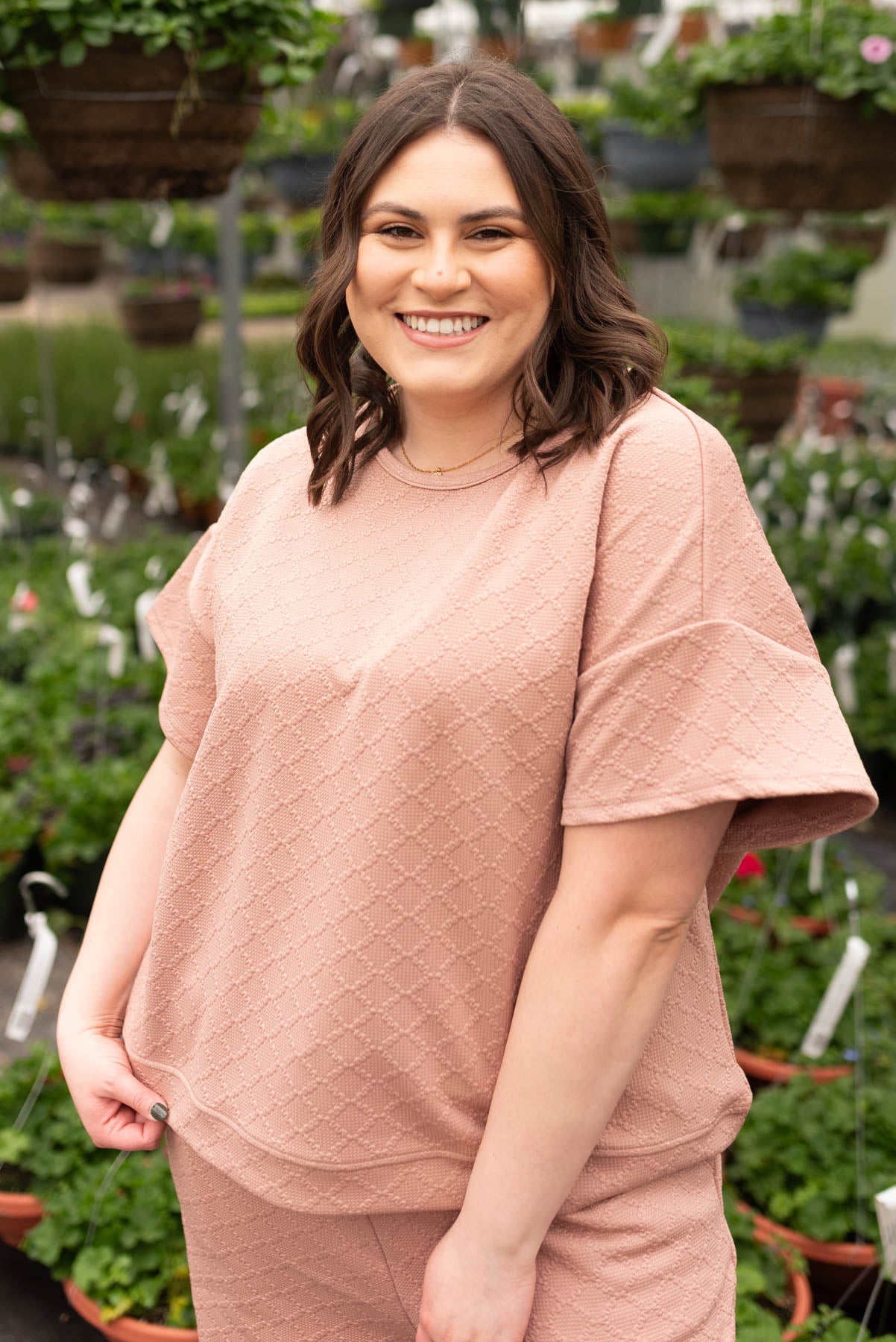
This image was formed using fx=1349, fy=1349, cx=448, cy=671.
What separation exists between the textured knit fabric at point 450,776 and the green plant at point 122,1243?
0.81 m

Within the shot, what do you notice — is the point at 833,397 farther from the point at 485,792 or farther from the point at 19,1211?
the point at 485,792

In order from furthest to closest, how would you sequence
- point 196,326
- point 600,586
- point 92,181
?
1. point 196,326
2. point 92,181
3. point 600,586

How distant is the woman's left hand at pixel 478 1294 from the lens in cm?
97

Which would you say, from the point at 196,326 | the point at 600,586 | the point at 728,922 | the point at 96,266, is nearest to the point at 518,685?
the point at 600,586

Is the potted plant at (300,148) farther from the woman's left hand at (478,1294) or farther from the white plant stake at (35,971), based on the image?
the woman's left hand at (478,1294)

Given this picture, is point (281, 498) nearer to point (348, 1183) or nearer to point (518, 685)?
point (518, 685)

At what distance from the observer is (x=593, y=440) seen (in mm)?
976

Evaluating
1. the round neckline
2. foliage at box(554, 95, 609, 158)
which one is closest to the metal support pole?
foliage at box(554, 95, 609, 158)

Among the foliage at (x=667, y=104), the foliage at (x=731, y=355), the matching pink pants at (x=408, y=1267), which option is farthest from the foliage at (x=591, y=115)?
the matching pink pants at (x=408, y=1267)

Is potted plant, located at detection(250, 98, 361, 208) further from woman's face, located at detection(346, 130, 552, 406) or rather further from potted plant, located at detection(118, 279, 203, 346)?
woman's face, located at detection(346, 130, 552, 406)

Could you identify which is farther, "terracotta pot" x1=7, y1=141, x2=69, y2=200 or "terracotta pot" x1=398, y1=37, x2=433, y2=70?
"terracotta pot" x1=398, y1=37, x2=433, y2=70

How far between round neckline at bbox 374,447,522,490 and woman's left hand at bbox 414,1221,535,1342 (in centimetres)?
56

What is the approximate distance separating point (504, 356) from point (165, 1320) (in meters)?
1.44

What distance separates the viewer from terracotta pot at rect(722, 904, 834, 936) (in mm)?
2766
